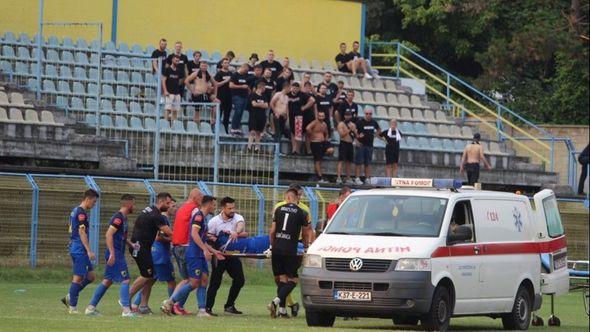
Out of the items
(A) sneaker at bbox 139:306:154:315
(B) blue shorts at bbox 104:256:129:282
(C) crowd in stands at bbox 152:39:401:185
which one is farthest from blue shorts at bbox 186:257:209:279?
(C) crowd in stands at bbox 152:39:401:185

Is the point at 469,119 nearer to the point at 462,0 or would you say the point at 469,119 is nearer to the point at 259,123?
the point at 462,0

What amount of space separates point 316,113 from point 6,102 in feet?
26.3

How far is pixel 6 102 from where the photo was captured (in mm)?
34125

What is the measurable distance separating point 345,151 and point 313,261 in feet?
57.8

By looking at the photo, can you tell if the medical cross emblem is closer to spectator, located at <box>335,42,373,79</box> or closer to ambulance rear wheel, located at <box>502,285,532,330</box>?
ambulance rear wheel, located at <box>502,285,532,330</box>

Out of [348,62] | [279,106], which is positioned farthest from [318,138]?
[348,62]

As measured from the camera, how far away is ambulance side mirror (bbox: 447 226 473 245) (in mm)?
20750

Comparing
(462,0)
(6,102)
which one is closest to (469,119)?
(462,0)

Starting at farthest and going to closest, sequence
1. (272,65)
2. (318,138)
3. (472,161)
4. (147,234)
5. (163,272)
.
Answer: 1. (272,65)
2. (472,161)
3. (318,138)
4. (163,272)
5. (147,234)

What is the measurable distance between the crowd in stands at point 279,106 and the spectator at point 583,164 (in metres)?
6.03

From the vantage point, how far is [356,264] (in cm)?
2016

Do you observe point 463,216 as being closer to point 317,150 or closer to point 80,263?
point 80,263

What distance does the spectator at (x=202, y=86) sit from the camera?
36.9 metres

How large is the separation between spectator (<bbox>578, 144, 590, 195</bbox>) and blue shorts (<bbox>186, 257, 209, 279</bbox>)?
21925mm
